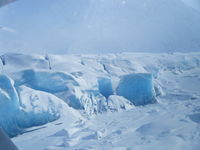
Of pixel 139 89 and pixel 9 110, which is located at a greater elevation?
pixel 9 110

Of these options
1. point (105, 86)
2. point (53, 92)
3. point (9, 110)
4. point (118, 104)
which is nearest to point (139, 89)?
point (118, 104)

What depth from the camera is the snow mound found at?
4695 mm

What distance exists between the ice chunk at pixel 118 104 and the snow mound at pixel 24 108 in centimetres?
151

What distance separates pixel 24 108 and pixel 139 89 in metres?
4.30

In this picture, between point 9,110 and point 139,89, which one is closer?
point 9,110

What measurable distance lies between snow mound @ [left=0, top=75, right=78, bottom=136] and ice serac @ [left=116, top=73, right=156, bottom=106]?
9.05 feet

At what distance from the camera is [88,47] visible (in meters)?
37.7

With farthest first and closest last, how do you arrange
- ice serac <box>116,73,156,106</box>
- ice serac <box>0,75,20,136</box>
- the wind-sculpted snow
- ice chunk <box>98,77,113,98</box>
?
1. ice chunk <box>98,77,113,98</box>
2. ice serac <box>116,73,156,106</box>
3. the wind-sculpted snow
4. ice serac <box>0,75,20,136</box>

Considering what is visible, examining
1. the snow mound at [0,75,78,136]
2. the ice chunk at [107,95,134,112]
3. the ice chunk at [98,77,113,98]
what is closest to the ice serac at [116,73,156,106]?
the ice chunk at [107,95,134,112]

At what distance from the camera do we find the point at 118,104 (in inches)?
263

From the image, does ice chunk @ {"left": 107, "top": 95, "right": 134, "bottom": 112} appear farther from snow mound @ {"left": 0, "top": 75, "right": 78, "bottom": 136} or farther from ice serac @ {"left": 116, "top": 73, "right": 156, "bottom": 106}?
snow mound @ {"left": 0, "top": 75, "right": 78, "bottom": 136}

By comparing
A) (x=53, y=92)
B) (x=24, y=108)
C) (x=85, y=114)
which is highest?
(x=53, y=92)

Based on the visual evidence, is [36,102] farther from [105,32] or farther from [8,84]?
[105,32]

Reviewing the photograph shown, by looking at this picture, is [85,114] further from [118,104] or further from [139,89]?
[139,89]
